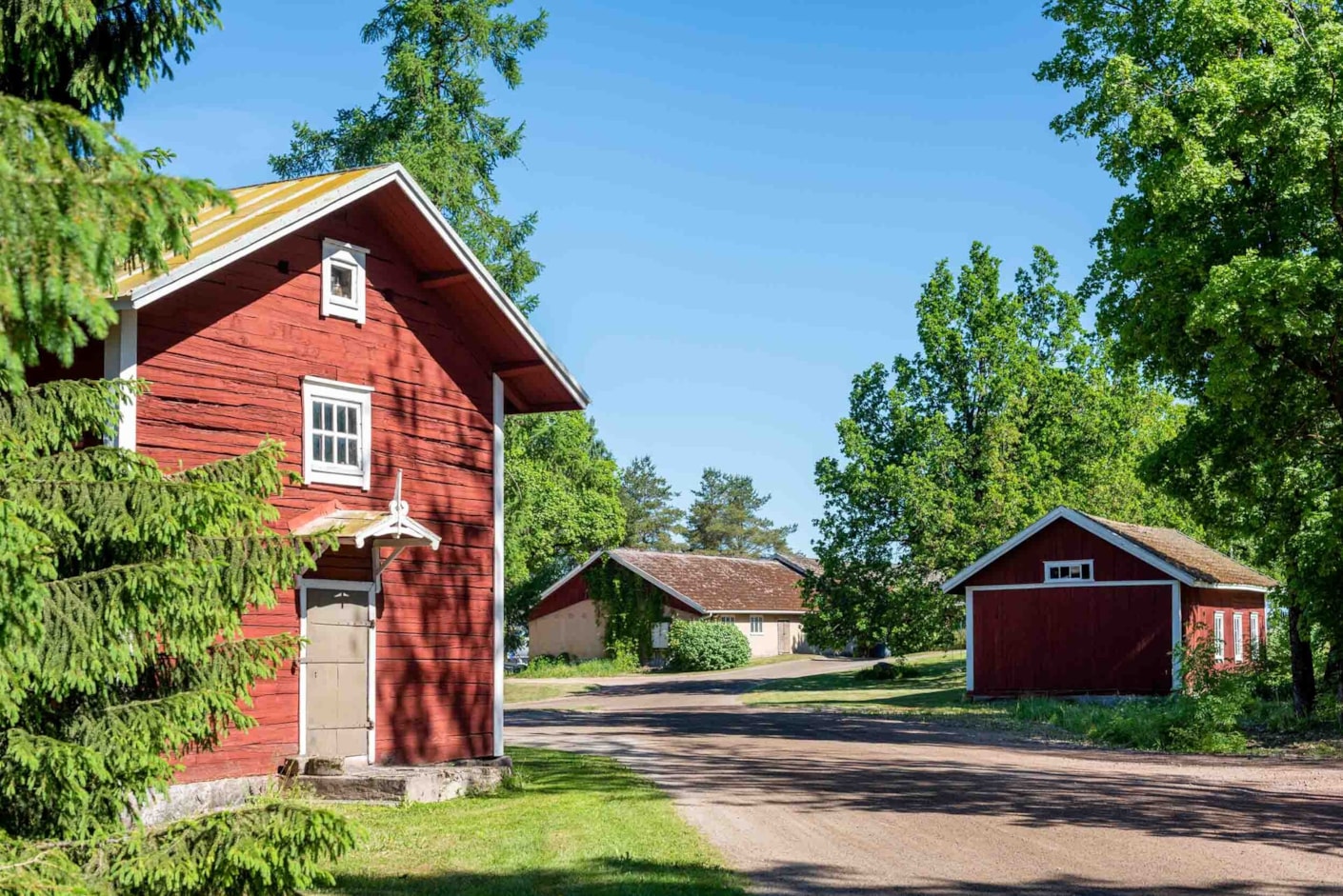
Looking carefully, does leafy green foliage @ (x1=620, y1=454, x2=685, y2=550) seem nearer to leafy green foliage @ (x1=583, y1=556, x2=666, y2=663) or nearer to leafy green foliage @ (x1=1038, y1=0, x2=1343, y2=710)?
leafy green foliage @ (x1=583, y1=556, x2=666, y2=663)

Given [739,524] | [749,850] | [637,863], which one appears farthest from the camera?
[739,524]

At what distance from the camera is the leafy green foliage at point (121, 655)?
6988 millimetres

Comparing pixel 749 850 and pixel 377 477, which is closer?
pixel 749 850

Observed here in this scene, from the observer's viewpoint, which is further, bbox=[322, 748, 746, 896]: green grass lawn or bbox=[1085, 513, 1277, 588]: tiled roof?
bbox=[1085, 513, 1277, 588]: tiled roof

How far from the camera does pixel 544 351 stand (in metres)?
17.9

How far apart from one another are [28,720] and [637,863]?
5.22 metres

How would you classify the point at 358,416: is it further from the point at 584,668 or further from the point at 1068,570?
the point at 584,668

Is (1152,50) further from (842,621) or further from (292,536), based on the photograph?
(842,621)

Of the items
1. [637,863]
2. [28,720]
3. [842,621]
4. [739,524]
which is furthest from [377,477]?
[739,524]

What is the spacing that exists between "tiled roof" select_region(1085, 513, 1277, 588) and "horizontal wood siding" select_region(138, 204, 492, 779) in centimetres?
2221

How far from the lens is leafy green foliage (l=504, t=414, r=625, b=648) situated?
42.4 metres

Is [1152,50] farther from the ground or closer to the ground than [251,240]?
farther from the ground

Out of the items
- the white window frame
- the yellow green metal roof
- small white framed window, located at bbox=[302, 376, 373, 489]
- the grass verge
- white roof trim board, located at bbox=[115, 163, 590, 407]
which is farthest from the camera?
the white window frame

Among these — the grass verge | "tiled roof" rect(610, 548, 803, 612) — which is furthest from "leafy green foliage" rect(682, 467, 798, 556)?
the grass verge
